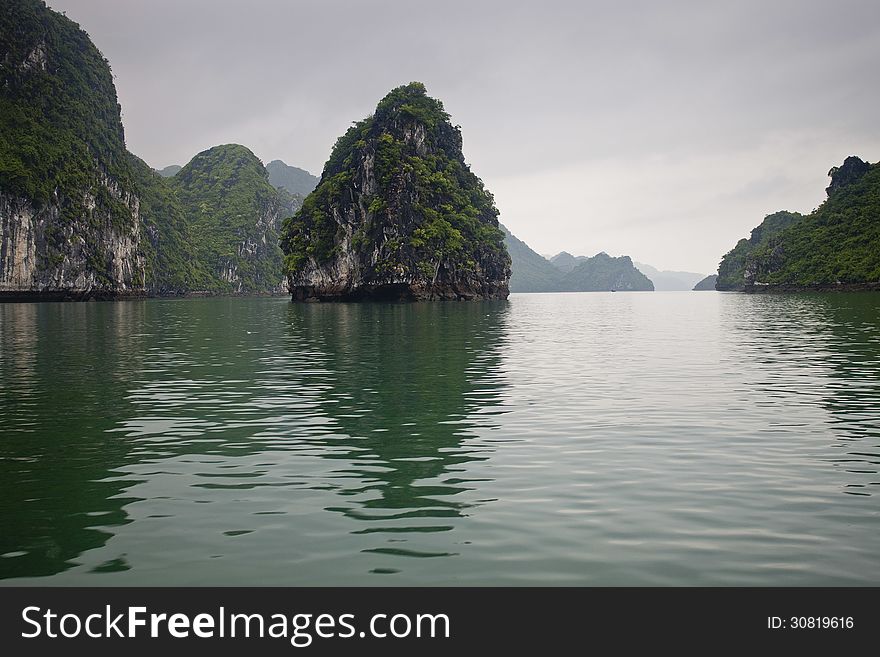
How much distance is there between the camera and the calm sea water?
30.9 ft

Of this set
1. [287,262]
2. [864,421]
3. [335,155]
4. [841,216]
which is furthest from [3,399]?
[841,216]

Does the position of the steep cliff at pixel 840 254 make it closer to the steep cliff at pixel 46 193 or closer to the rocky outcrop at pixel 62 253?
the rocky outcrop at pixel 62 253

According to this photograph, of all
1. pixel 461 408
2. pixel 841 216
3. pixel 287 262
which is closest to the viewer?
pixel 461 408

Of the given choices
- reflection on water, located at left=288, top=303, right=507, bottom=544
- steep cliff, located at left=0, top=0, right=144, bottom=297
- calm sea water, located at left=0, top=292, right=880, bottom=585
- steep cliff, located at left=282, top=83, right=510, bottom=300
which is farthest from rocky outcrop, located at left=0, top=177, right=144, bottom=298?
calm sea water, located at left=0, top=292, right=880, bottom=585

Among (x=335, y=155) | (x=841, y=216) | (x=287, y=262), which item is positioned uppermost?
(x=335, y=155)

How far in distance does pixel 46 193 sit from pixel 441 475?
179 metres

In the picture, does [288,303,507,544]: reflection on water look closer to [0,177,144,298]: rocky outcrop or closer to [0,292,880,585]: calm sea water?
[0,292,880,585]: calm sea water

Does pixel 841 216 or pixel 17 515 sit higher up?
pixel 841 216

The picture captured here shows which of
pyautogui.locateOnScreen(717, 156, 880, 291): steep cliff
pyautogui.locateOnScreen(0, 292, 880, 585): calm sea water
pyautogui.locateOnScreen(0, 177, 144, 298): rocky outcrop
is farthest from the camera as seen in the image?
pyautogui.locateOnScreen(717, 156, 880, 291): steep cliff

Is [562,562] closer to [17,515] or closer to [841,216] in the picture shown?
[17,515]

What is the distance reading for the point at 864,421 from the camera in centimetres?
1906

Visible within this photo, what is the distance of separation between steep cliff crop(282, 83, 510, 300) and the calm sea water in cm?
11073
